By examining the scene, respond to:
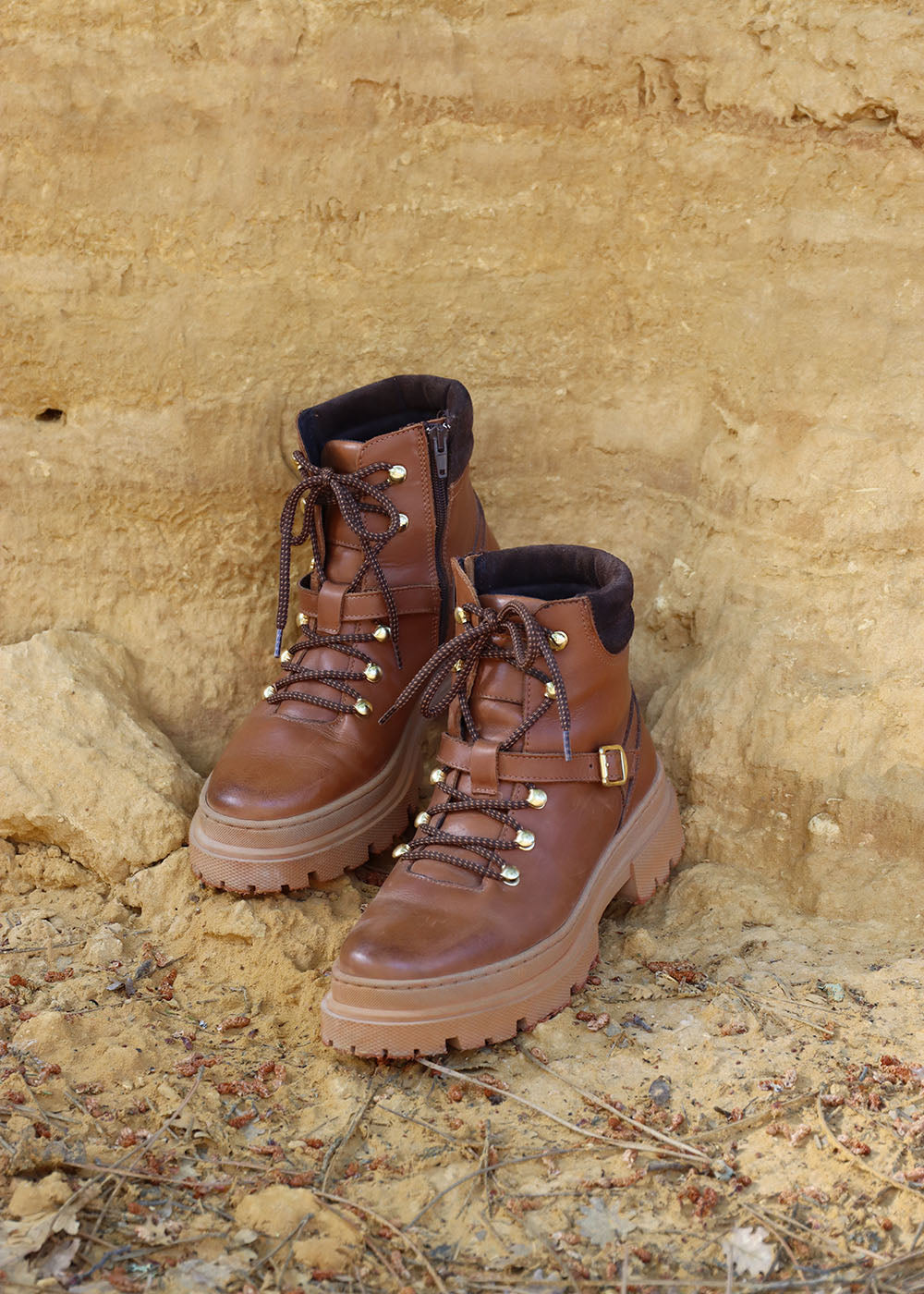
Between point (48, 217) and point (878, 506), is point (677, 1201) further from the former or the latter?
point (48, 217)

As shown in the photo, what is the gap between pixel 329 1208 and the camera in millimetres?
1795

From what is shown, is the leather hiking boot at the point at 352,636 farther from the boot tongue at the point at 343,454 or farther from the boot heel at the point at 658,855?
the boot heel at the point at 658,855

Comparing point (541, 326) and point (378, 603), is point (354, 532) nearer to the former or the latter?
point (378, 603)

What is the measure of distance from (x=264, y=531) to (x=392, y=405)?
20.5 inches

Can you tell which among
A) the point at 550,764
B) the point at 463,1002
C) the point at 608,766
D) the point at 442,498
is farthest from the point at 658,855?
the point at 442,498

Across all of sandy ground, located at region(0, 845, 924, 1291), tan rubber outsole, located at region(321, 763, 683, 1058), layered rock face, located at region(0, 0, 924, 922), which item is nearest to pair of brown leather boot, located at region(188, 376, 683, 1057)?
tan rubber outsole, located at region(321, 763, 683, 1058)

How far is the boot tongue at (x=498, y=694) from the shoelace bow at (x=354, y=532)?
16.4 inches

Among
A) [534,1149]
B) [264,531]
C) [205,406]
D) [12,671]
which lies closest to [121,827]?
[12,671]

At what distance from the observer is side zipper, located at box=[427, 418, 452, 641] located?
2.71 metres

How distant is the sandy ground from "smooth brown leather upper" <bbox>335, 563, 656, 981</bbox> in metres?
0.21

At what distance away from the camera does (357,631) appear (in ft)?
9.12

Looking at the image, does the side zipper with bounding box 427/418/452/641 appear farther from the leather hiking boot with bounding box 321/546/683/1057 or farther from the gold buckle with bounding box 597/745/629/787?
the gold buckle with bounding box 597/745/629/787

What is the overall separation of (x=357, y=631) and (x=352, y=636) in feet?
0.06

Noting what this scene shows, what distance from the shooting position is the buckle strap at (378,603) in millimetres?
2760
